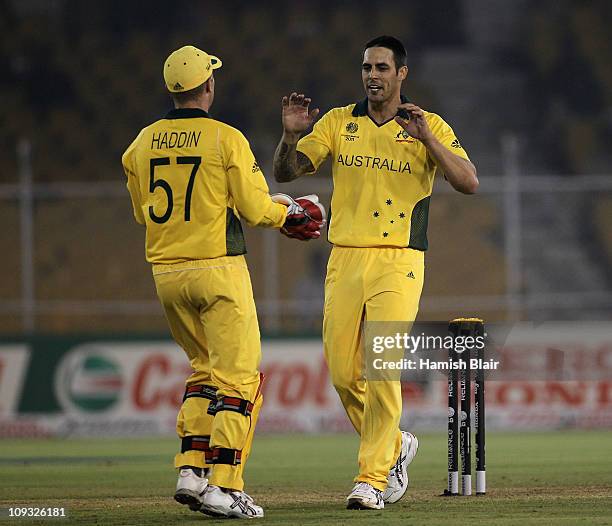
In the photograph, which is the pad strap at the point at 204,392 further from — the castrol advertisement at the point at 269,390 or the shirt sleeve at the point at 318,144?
the castrol advertisement at the point at 269,390

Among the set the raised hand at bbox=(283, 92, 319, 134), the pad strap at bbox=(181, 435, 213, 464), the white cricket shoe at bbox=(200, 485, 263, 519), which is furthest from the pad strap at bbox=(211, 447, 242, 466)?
the raised hand at bbox=(283, 92, 319, 134)

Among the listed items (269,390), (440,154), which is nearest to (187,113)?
(440,154)

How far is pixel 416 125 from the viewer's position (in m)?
6.49

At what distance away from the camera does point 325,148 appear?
6.98 meters

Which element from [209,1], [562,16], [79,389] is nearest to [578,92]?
[562,16]

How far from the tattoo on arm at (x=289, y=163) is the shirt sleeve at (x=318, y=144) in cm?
3

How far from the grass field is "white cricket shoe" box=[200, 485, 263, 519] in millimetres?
66

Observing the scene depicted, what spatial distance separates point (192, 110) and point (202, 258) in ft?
2.43

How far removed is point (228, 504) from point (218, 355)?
0.71 meters

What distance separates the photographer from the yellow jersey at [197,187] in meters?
6.26

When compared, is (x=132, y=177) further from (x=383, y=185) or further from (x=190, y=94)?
(x=383, y=185)

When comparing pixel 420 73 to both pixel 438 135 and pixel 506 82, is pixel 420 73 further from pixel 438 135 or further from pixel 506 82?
pixel 438 135

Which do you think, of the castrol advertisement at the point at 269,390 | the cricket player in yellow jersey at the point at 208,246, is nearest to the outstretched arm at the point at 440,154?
the cricket player in yellow jersey at the point at 208,246

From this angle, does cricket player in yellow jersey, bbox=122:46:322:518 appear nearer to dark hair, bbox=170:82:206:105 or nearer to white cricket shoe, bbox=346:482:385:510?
dark hair, bbox=170:82:206:105
